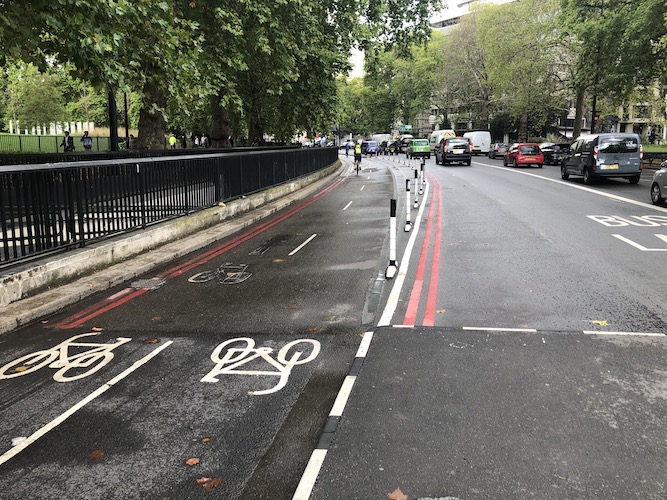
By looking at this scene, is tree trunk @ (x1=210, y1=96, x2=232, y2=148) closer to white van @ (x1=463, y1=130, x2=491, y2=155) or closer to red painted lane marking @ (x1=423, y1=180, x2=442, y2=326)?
red painted lane marking @ (x1=423, y1=180, x2=442, y2=326)

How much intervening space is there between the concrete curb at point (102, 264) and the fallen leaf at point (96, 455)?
329cm

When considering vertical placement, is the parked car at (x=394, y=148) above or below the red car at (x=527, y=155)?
above

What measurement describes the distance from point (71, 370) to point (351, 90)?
11190cm

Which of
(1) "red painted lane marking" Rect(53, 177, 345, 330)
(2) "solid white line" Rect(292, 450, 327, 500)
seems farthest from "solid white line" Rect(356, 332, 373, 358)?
(1) "red painted lane marking" Rect(53, 177, 345, 330)

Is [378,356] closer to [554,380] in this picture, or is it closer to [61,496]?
[554,380]

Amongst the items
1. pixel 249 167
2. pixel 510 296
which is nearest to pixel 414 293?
pixel 510 296

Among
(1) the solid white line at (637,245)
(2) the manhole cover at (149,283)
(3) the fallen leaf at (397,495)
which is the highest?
(1) the solid white line at (637,245)

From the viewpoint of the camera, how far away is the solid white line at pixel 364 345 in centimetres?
533

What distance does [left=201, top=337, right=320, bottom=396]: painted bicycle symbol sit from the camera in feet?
16.2

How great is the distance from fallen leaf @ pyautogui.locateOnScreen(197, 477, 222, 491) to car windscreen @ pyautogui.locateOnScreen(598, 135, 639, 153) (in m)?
21.7

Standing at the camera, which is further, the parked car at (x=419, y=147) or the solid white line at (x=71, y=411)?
the parked car at (x=419, y=147)

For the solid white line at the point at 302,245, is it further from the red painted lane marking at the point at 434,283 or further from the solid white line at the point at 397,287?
the red painted lane marking at the point at 434,283

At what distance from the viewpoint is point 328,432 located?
3.88m

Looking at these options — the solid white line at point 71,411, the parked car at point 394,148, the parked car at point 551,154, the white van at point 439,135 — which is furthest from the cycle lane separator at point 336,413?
the parked car at point 394,148
